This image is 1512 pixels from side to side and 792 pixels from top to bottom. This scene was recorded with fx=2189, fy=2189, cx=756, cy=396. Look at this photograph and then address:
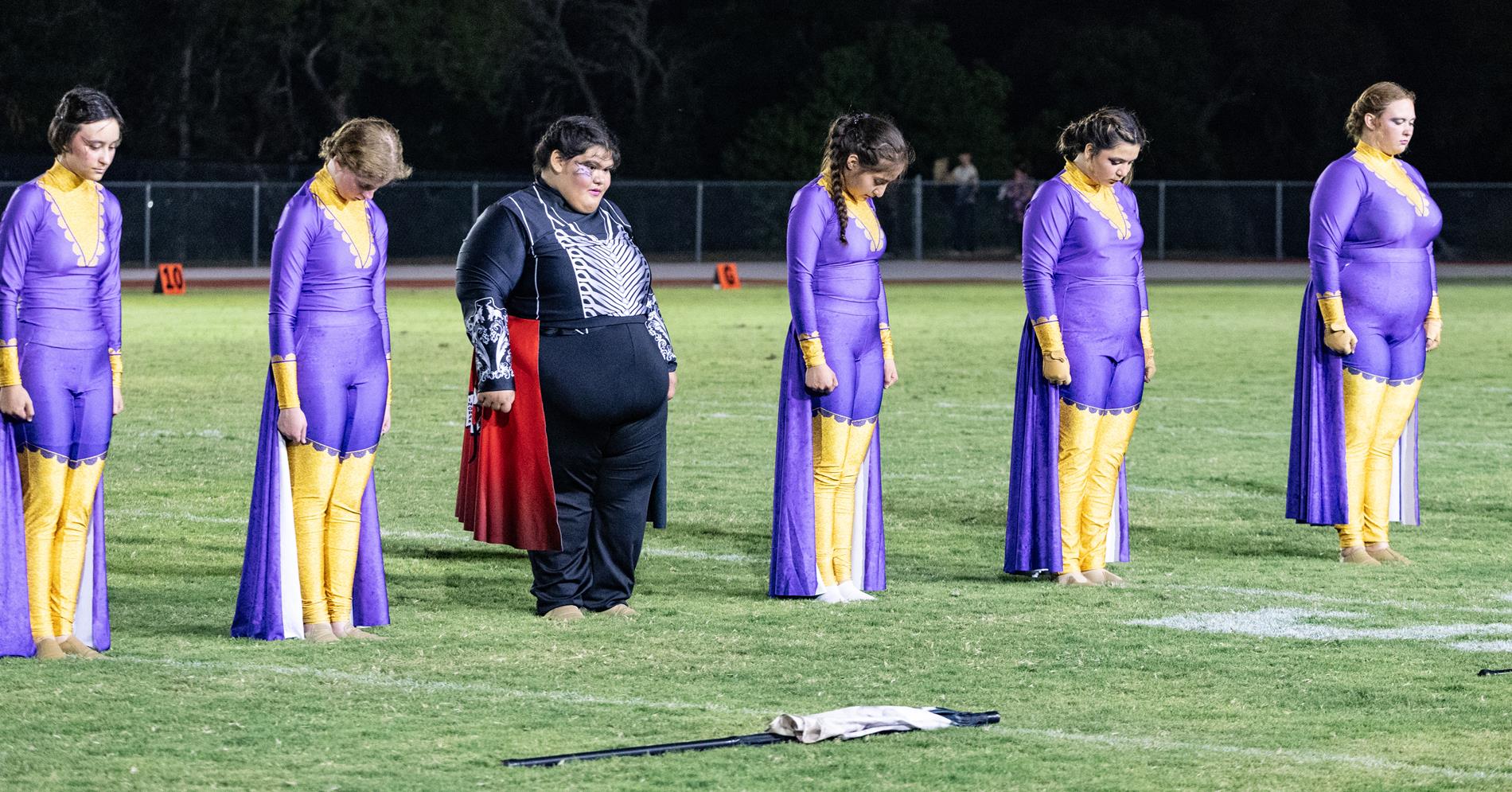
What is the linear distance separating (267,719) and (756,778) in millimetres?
1396

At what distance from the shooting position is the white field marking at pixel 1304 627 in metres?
6.96

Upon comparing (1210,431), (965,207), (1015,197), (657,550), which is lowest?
(657,550)

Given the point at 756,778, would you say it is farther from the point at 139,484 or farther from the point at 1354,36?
the point at 1354,36

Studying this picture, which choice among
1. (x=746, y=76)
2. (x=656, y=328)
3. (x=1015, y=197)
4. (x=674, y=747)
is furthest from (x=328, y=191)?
(x=746, y=76)

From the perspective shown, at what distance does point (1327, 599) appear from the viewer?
7.70m

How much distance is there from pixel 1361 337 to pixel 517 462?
11.9 ft

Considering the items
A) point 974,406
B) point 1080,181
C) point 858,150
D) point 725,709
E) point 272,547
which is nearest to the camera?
point 725,709

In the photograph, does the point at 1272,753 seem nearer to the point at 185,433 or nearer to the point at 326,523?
the point at 326,523

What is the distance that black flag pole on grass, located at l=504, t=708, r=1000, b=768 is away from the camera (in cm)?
524

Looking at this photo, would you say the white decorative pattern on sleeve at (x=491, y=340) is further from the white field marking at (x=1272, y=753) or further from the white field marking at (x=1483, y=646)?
the white field marking at (x=1483, y=646)

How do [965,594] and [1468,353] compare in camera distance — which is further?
[1468,353]

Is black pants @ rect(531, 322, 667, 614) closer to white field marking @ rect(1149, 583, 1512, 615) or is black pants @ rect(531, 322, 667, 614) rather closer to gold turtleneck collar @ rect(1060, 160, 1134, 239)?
gold turtleneck collar @ rect(1060, 160, 1134, 239)

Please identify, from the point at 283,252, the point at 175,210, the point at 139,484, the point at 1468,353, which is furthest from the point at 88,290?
the point at 175,210

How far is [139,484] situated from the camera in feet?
34.8
